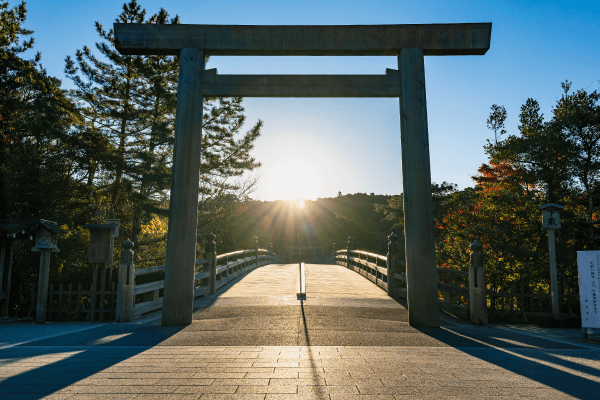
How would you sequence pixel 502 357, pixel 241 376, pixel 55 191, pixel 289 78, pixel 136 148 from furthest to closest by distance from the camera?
1. pixel 136 148
2. pixel 55 191
3. pixel 289 78
4. pixel 502 357
5. pixel 241 376

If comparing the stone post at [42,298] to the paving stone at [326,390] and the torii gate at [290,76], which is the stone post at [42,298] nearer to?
the torii gate at [290,76]

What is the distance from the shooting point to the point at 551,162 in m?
13.2

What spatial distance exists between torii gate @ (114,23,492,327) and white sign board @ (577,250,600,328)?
2284 millimetres

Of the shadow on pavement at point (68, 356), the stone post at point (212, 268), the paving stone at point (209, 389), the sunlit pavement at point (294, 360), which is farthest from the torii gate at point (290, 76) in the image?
the stone post at point (212, 268)

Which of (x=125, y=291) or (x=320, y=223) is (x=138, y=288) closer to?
(x=125, y=291)

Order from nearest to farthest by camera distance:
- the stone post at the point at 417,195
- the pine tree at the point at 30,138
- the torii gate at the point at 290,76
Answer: the stone post at the point at 417,195 < the torii gate at the point at 290,76 < the pine tree at the point at 30,138

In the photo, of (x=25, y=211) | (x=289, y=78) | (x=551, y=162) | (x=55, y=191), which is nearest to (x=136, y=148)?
(x=55, y=191)

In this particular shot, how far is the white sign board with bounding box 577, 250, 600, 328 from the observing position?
5348 millimetres

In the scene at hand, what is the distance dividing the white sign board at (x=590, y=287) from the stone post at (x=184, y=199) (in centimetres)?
581

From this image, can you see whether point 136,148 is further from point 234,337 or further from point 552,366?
point 552,366

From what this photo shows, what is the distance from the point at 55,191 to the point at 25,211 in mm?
1145

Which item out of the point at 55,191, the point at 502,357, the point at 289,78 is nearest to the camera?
the point at 502,357

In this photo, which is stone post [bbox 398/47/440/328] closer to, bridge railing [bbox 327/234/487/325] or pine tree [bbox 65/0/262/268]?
bridge railing [bbox 327/234/487/325]

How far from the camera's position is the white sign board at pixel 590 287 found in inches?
211
